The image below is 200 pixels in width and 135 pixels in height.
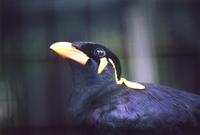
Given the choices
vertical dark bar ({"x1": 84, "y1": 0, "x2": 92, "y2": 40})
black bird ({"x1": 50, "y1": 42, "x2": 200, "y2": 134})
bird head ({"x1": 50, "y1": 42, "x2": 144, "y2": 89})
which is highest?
vertical dark bar ({"x1": 84, "y1": 0, "x2": 92, "y2": 40})

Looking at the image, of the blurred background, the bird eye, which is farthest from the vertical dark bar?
the bird eye

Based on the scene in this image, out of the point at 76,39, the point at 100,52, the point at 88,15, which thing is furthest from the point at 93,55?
the point at 88,15

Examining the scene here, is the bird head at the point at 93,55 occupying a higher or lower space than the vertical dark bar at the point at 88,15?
lower

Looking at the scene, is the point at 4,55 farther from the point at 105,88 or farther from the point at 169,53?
the point at 169,53

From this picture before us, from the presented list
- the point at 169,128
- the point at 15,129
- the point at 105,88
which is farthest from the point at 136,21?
the point at 15,129

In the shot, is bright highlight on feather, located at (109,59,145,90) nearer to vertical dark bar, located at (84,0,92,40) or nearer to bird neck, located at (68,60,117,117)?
bird neck, located at (68,60,117,117)

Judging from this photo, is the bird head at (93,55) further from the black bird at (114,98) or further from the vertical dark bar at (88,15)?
the vertical dark bar at (88,15)

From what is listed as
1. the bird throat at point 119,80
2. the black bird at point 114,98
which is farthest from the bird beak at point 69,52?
the bird throat at point 119,80
